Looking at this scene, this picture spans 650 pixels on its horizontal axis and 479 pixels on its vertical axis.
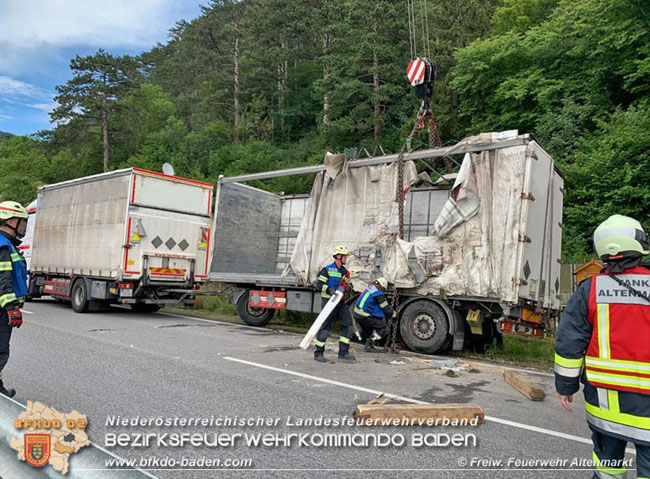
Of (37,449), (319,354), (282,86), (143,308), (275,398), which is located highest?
(282,86)

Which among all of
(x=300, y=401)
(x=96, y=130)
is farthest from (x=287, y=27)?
(x=300, y=401)

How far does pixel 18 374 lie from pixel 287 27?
30.6 metres

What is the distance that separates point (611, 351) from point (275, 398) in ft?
11.1

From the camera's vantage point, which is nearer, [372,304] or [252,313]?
[372,304]

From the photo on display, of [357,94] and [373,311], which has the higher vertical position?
[357,94]

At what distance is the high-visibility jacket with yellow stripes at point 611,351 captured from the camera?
2.43 m

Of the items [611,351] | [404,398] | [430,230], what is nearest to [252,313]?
[430,230]

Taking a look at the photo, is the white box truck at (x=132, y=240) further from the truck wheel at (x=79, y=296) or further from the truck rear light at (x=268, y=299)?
the truck rear light at (x=268, y=299)

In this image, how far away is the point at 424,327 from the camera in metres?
8.57

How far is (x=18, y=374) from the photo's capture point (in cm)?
580

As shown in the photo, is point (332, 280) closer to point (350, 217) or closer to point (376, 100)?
point (350, 217)

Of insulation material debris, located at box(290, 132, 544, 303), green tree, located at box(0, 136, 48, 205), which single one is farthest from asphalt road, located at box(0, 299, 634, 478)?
green tree, located at box(0, 136, 48, 205)

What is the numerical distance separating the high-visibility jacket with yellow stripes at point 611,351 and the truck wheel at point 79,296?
42.2 feet

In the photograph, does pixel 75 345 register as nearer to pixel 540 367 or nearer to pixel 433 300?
pixel 433 300
